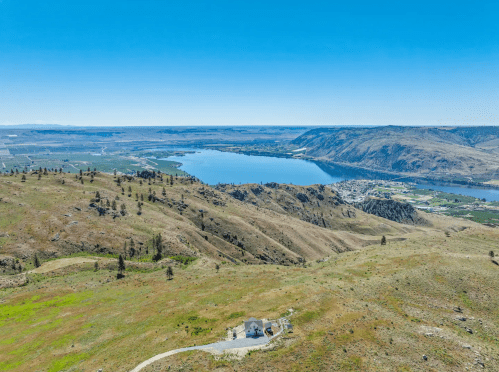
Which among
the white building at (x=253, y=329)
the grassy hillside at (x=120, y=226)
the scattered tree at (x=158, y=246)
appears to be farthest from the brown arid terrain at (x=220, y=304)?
the white building at (x=253, y=329)

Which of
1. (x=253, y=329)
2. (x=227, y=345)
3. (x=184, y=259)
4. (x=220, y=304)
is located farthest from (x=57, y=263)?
(x=253, y=329)

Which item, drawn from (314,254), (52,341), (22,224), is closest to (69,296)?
(52,341)

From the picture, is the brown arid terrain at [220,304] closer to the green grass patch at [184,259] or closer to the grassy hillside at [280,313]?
the grassy hillside at [280,313]

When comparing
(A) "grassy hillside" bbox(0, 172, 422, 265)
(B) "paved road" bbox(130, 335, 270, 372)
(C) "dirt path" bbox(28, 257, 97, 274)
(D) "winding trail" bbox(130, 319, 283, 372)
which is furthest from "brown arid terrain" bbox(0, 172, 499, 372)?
(B) "paved road" bbox(130, 335, 270, 372)

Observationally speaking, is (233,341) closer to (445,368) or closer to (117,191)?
(445,368)

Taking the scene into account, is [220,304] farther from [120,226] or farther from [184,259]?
[120,226]

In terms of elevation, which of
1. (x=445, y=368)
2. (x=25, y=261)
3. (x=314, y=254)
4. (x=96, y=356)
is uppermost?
(x=445, y=368)

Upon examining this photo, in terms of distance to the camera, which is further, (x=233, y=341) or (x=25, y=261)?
(x=25, y=261)

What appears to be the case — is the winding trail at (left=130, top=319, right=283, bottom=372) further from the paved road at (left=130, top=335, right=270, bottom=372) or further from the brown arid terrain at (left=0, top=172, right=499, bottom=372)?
the brown arid terrain at (left=0, top=172, right=499, bottom=372)
